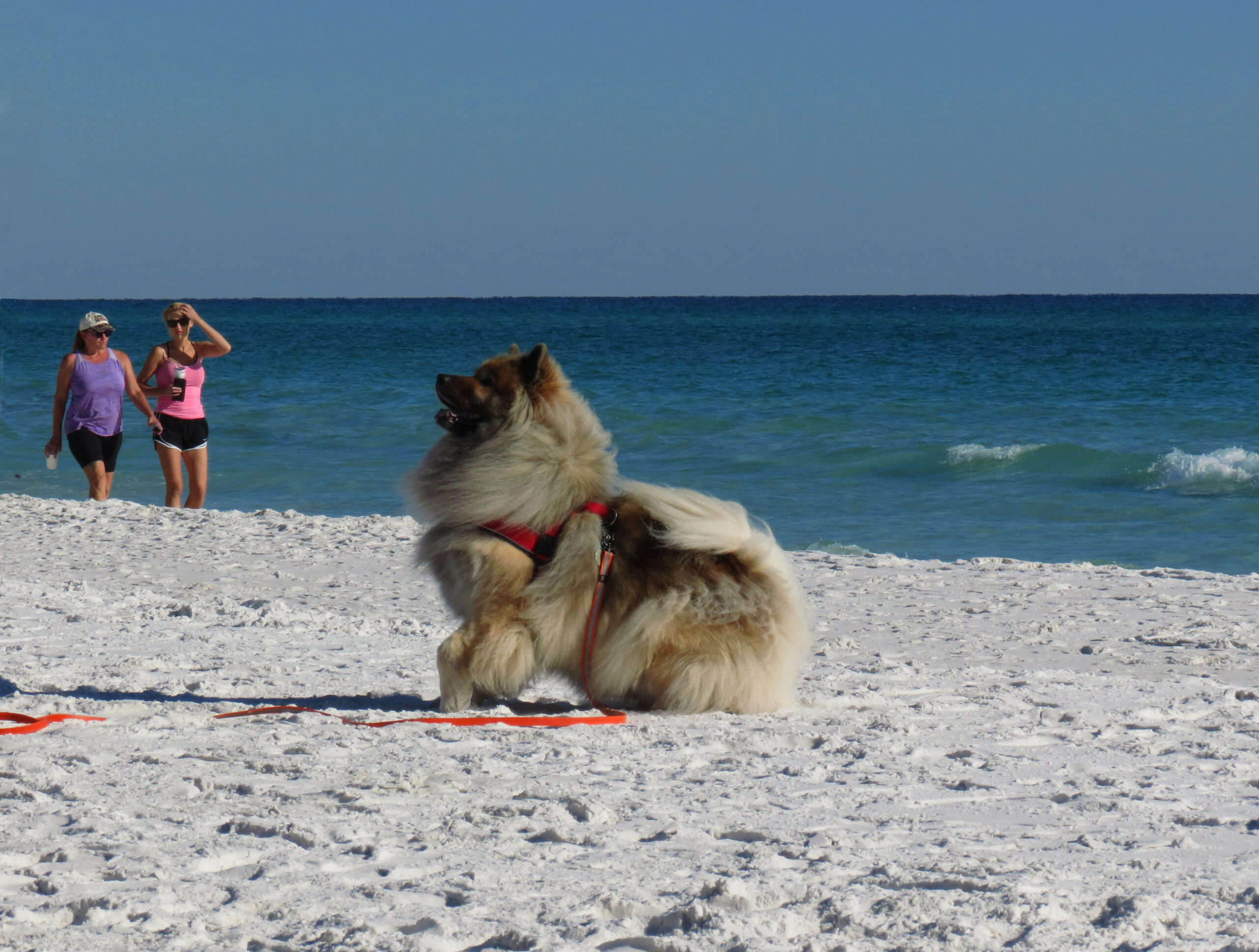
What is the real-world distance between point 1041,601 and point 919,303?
133303mm

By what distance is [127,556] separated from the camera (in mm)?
8680

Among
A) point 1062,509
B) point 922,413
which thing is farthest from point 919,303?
point 1062,509

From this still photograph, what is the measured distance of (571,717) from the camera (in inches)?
171

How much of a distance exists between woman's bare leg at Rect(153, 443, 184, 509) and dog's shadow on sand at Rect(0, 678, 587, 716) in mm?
5863

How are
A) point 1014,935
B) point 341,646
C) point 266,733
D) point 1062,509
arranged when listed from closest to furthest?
point 1014,935
point 266,733
point 341,646
point 1062,509

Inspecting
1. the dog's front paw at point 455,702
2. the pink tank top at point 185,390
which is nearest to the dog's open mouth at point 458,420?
the dog's front paw at point 455,702

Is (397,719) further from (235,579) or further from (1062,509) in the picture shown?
(1062,509)

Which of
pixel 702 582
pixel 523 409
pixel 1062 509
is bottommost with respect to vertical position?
pixel 1062 509

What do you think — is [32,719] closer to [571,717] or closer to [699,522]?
[571,717]

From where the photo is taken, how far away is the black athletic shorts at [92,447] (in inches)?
413

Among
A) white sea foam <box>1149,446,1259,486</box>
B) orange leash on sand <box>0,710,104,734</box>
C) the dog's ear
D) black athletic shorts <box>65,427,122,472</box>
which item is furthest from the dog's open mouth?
white sea foam <box>1149,446,1259,486</box>

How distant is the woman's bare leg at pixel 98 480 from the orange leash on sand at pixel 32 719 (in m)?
6.86

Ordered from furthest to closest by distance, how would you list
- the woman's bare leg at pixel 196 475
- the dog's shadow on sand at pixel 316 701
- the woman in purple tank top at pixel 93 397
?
the woman's bare leg at pixel 196 475, the woman in purple tank top at pixel 93 397, the dog's shadow on sand at pixel 316 701

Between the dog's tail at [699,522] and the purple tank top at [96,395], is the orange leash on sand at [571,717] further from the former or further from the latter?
the purple tank top at [96,395]
